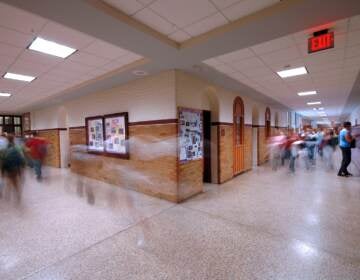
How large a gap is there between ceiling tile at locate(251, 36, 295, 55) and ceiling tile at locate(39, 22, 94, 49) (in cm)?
257

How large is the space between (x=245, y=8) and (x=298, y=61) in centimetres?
216

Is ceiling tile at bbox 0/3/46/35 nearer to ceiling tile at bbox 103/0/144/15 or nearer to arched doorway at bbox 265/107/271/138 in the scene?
ceiling tile at bbox 103/0/144/15

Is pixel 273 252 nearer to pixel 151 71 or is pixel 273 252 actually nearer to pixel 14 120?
pixel 151 71

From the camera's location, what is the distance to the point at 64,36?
104 inches

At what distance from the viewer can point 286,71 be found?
427 cm

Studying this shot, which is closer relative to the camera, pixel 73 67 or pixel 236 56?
pixel 236 56

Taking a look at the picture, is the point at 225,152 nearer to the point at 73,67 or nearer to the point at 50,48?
the point at 73,67

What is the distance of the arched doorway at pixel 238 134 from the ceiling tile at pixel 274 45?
284 cm

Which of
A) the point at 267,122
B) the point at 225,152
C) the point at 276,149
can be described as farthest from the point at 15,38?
the point at 267,122

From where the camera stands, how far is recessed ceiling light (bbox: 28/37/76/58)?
2859mm

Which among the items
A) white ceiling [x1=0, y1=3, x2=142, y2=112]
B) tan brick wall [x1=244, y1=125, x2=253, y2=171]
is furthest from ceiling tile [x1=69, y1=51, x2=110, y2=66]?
tan brick wall [x1=244, y1=125, x2=253, y2=171]

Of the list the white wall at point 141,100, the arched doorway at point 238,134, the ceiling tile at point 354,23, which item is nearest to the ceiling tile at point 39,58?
the white wall at point 141,100

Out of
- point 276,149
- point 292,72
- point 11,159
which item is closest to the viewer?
point 11,159

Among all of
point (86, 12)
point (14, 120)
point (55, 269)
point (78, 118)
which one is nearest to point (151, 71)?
point (86, 12)
